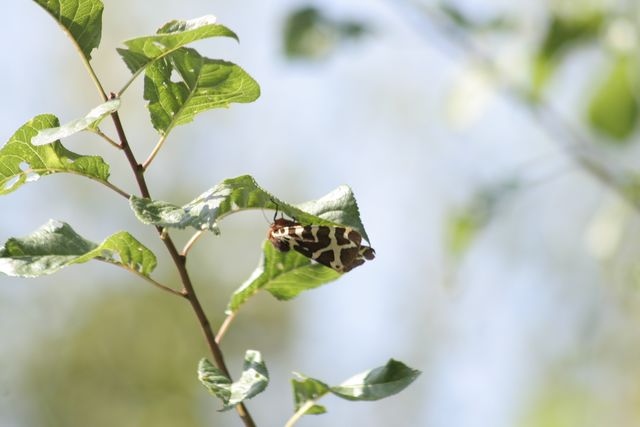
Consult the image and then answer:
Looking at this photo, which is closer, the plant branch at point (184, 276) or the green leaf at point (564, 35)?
the plant branch at point (184, 276)

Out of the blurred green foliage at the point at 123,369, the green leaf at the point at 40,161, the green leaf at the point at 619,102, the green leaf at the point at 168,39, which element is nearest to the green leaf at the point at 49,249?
the green leaf at the point at 40,161

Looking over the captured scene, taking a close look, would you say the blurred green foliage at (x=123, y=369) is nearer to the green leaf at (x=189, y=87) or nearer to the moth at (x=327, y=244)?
the moth at (x=327, y=244)

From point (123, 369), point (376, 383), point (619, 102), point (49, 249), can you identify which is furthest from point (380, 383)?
point (123, 369)

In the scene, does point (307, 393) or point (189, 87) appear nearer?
point (189, 87)

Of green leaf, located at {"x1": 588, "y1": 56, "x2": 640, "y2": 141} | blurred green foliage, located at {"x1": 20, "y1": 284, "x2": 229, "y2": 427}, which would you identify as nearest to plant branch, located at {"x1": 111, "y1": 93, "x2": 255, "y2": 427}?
green leaf, located at {"x1": 588, "y1": 56, "x2": 640, "y2": 141}

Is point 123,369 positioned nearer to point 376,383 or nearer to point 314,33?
point 314,33
